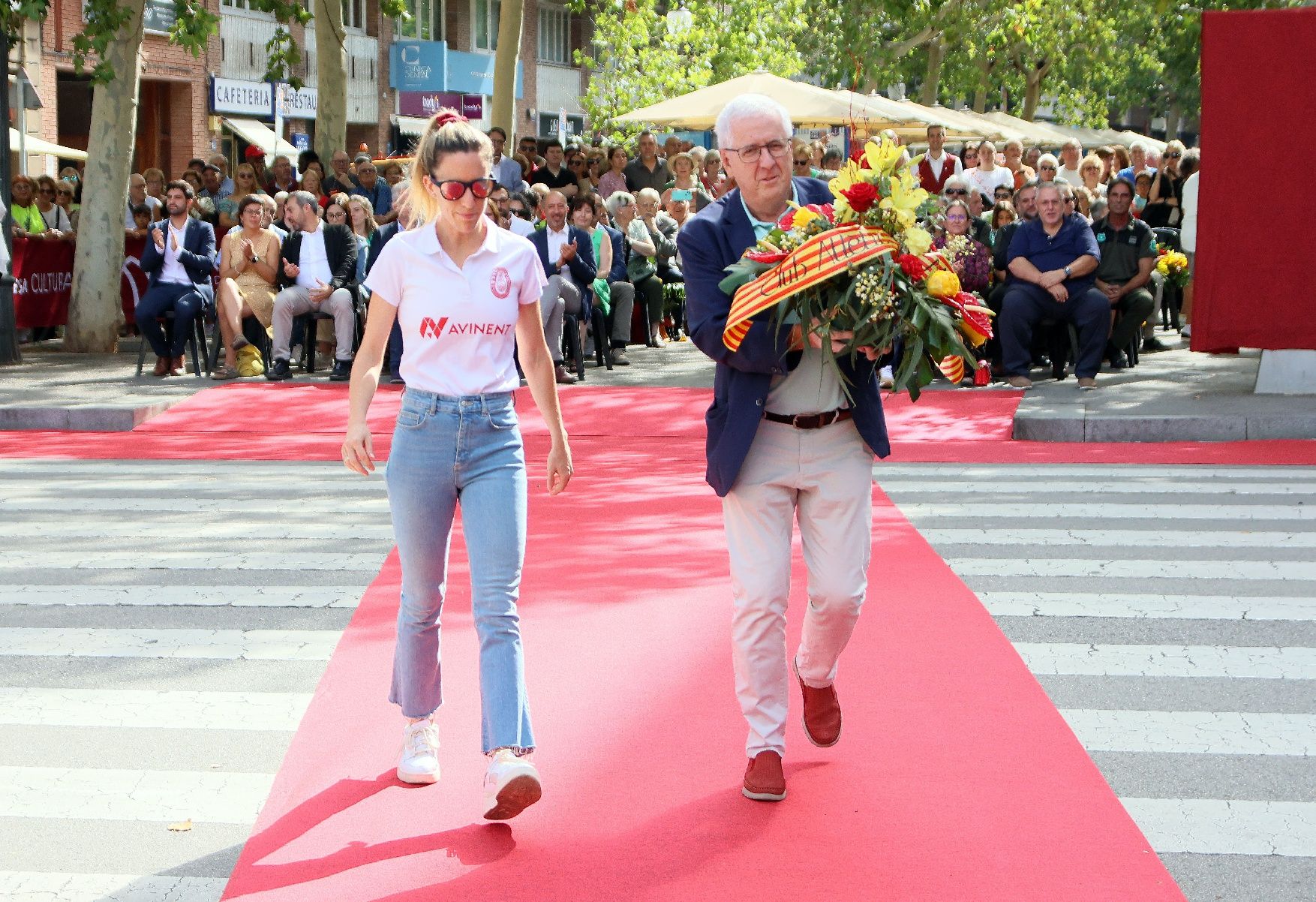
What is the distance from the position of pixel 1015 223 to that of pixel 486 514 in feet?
40.9

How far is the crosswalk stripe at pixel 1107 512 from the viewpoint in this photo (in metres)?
9.88

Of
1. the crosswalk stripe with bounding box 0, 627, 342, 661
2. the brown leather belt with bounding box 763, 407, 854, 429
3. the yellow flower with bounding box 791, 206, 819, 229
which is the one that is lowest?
the crosswalk stripe with bounding box 0, 627, 342, 661

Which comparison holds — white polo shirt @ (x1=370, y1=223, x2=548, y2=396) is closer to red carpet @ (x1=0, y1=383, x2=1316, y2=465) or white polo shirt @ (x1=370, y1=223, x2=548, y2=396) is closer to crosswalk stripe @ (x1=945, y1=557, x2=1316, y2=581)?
crosswalk stripe @ (x1=945, y1=557, x2=1316, y2=581)

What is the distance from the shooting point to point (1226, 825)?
16.5 ft

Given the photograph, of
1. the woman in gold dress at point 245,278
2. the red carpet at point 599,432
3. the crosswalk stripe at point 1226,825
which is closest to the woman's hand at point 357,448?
the crosswalk stripe at point 1226,825

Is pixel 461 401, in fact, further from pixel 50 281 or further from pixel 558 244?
pixel 50 281

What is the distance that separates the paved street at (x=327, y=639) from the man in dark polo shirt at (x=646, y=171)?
11543 millimetres

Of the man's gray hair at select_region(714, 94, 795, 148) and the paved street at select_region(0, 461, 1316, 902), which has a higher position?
the man's gray hair at select_region(714, 94, 795, 148)

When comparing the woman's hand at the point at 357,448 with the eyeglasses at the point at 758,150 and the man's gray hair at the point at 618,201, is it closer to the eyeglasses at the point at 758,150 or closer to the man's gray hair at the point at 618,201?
the eyeglasses at the point at 758,150

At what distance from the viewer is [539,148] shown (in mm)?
33125

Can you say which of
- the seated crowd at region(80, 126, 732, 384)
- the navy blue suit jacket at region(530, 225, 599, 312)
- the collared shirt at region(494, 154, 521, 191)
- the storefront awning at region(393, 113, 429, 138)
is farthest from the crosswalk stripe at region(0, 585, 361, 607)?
the storefront awning at region(393, 113, 429, 138)

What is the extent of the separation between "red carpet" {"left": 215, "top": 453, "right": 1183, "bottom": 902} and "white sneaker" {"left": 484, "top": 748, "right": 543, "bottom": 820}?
0.08m

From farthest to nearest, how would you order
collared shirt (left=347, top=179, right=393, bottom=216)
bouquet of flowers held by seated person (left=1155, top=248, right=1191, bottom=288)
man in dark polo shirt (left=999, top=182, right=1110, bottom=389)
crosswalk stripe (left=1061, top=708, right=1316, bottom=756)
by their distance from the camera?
collared shirt (left=347, top=179, right=393, bottom=216) < bouquet of flowers held by seated person (left=1155, top=248, right=1191, bottom=288) < man in dark polo shirt (left=999, top=182, right=1110, bottom=389) < crosswalk stripe (left=1061, top=708, right=1316, bottom=756)

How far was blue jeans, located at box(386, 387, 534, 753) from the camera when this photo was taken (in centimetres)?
496
